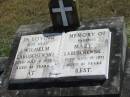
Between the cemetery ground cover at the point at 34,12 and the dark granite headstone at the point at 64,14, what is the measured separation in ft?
7.41

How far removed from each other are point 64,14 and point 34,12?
132 inches

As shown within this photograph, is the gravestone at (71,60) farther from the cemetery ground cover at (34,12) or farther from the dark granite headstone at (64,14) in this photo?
the cemetery ground cover at (34,12)

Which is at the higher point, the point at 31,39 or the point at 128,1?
the point at 31,39

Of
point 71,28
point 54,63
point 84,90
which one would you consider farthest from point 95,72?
point 71,28

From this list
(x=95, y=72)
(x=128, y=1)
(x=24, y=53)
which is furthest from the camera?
(x=128, y=1)

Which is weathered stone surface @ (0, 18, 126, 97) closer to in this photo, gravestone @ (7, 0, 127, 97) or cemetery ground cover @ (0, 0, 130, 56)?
gravestone @ (7, 0, 127, 97)

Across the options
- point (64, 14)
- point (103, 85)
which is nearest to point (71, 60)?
point (103, 85)

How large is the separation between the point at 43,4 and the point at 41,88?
421 cm

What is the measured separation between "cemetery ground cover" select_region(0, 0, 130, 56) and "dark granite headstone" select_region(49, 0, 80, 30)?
226 centimetres

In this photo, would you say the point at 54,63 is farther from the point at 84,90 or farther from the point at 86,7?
the point at 86,7

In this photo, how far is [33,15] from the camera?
29.7 feet

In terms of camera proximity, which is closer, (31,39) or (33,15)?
(31,39)

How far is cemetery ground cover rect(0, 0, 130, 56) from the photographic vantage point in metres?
8.55

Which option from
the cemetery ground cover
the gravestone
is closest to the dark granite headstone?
the gravestone
